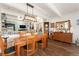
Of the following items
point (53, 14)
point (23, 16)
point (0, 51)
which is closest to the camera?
point (0, 51)

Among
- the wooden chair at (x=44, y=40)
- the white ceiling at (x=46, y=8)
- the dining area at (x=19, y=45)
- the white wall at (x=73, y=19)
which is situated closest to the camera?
the dining area at (x=19, y=45)

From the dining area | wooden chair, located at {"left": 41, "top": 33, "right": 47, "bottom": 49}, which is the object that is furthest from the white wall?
the dining area

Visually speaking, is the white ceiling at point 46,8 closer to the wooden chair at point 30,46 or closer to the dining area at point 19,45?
the dining area at point 19,45

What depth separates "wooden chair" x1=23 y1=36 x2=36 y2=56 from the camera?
106 inches

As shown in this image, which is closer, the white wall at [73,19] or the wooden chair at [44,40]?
the wooden chair at [44,40]

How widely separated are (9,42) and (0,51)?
329mm

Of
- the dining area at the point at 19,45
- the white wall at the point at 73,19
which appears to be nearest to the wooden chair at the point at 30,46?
the dining area at the point at 19,45

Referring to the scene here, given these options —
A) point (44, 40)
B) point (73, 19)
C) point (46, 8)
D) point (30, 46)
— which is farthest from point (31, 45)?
point (73, 19)

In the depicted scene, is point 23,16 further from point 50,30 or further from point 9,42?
point 50,30

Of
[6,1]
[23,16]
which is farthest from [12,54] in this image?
[6,1]

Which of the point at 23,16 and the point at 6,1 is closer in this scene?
the point at 6,1

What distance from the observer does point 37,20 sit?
2.82 meters

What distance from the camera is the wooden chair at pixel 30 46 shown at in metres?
2.69

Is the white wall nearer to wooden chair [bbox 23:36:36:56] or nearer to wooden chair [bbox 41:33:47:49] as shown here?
wooden chair [bbox 41:33:47:49]
